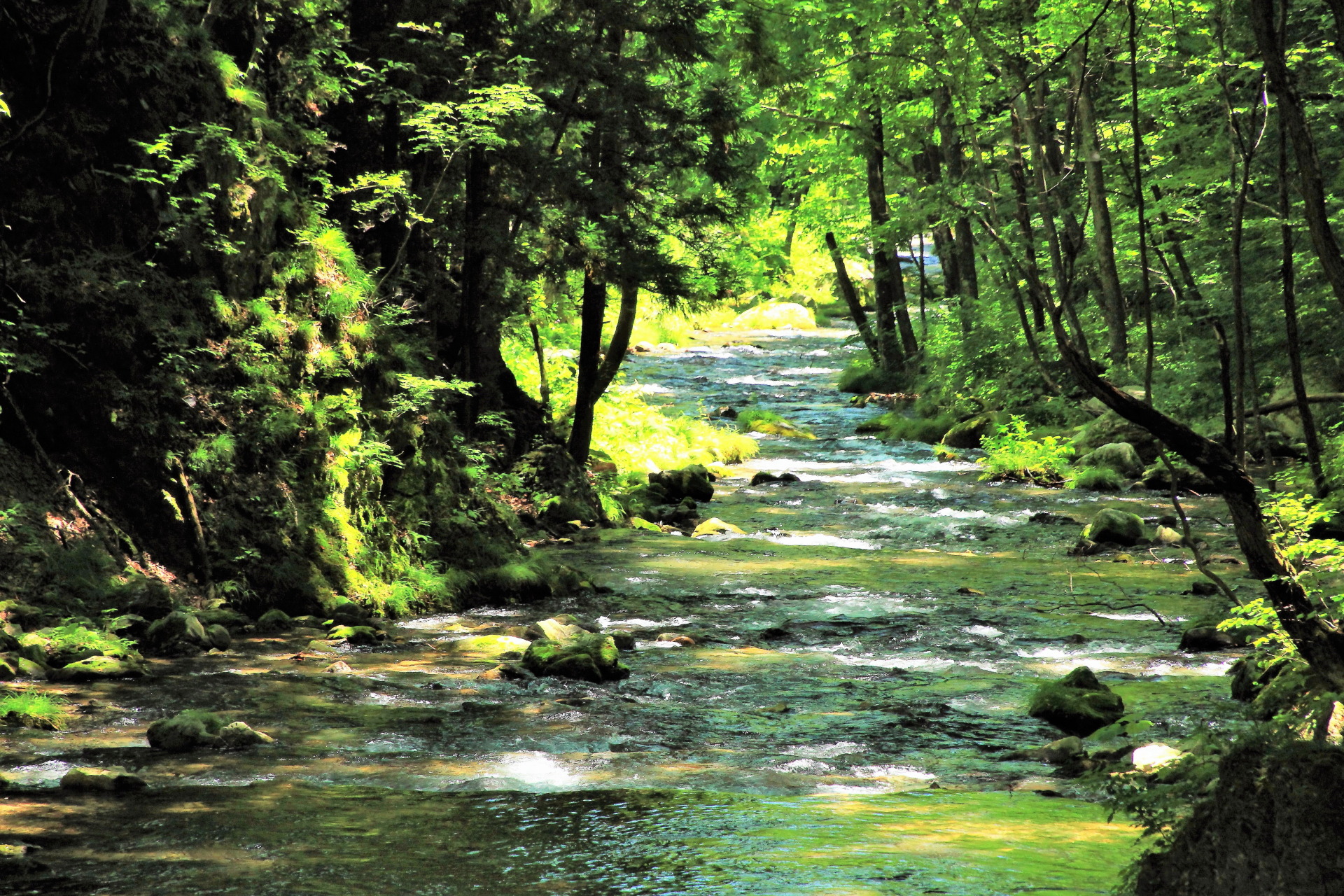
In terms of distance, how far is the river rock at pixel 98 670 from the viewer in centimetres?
719

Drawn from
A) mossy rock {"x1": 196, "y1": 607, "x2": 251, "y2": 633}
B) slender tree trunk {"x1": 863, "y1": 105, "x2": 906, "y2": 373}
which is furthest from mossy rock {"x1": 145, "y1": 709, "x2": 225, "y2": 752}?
slender tree trunk {"x1": 863, "y1": 105, "x2": 906, "y2": 373}

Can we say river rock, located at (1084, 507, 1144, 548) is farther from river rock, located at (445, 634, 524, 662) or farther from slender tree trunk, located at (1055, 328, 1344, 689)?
slender tree trunk, located at (1055, 328, 1344, 689)

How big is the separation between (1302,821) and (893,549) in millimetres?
10984

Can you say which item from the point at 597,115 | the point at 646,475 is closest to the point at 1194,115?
the point at 597,115

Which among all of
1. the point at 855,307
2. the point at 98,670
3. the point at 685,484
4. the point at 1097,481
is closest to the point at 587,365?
the point at 685,484

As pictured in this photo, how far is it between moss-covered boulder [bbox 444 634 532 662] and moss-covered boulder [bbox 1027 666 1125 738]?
Answer: 3.96 metres

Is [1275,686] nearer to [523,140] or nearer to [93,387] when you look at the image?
[93,387]

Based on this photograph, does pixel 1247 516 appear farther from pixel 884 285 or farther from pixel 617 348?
pixel 884 285

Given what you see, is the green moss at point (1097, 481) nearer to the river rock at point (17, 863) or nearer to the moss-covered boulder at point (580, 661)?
the moss-covered boulder at point (580, 661)

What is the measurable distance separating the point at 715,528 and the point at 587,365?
3039 millimetres

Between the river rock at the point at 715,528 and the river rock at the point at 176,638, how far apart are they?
26.9 feet

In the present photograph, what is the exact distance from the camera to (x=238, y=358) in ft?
32.9

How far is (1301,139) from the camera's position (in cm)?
374

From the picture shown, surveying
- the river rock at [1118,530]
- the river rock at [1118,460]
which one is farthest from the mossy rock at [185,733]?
the river rock at [1118,460]
